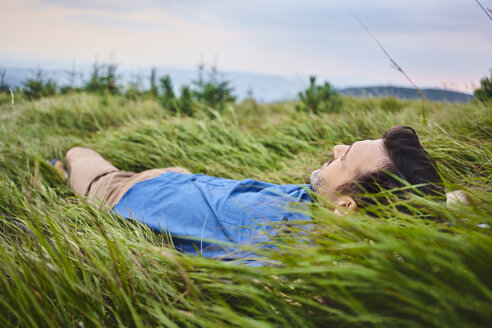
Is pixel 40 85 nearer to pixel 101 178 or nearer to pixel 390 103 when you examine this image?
pixel 101 178

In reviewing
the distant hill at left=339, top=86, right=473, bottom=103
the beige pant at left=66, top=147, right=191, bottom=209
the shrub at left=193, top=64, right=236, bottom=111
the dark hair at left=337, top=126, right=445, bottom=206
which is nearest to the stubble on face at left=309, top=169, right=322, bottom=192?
the dark hair at left=337, top=126, right=445, bottom=206

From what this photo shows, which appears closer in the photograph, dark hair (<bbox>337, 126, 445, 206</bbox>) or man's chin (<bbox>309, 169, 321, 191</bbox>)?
dark hair (<bbox>337, 126, 445, 206</bbox>)

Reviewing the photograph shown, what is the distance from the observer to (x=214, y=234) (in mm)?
1679

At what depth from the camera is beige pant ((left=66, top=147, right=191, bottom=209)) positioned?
2.28m

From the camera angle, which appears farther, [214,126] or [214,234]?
[214,126]

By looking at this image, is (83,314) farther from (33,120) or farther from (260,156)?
(33,120)

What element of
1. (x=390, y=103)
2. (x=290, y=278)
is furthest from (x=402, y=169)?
(x=390, y=103)

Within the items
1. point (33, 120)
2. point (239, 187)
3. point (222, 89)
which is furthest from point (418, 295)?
point (222, 89)

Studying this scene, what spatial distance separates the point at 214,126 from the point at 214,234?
8.09 feet

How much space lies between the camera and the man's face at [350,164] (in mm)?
1536

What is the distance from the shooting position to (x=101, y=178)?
2.40 m

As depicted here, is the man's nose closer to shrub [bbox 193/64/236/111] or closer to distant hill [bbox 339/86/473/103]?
distant hill [bbox 339/86/473/103]

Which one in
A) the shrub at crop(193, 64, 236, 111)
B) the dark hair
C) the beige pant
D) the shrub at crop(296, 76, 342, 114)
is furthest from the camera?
the shrub at crop(193, 64, 236, 111)

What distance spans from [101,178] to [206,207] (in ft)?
3.68
